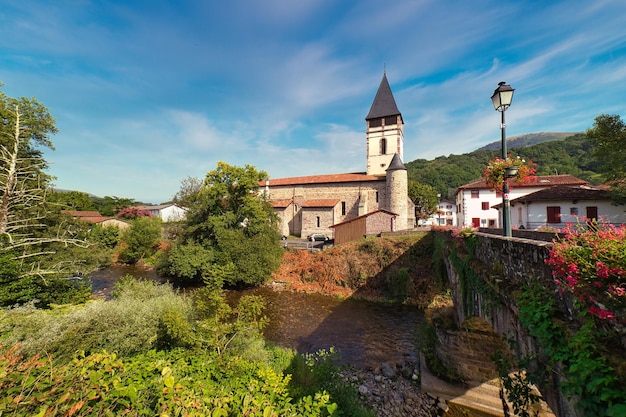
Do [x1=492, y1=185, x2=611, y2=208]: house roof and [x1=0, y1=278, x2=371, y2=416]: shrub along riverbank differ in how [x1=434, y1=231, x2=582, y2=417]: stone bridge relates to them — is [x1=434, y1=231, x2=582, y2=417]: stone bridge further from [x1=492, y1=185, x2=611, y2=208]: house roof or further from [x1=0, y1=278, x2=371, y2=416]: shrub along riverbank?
[x1=492, y1=185, x2=611, y2=208]: house roof

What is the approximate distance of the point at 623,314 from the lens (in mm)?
2092

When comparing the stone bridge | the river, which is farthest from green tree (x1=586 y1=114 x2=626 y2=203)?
the river

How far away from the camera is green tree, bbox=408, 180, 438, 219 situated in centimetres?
4059

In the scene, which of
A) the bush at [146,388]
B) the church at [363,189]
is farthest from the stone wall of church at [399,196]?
the bush at [146,388]

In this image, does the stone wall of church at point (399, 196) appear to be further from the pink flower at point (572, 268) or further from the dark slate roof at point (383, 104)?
the pink flower at point (572, 268)

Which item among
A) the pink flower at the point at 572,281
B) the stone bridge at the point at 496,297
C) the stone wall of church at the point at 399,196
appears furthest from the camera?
the stone wall of church at the point at 399,196

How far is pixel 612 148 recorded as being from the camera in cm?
1448

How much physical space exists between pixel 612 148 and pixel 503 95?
639 inches

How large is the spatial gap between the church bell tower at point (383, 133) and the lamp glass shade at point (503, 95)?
97.2 feet

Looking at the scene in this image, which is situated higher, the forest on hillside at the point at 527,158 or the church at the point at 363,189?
the forest on hillside at the point at 527,158

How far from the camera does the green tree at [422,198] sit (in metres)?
40.6

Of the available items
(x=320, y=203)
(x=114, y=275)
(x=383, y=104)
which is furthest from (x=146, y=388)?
(x=383, y=104)

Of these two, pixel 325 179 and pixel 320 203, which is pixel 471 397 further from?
pixel 325 179

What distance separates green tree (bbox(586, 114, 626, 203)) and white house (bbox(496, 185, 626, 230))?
147 cm
